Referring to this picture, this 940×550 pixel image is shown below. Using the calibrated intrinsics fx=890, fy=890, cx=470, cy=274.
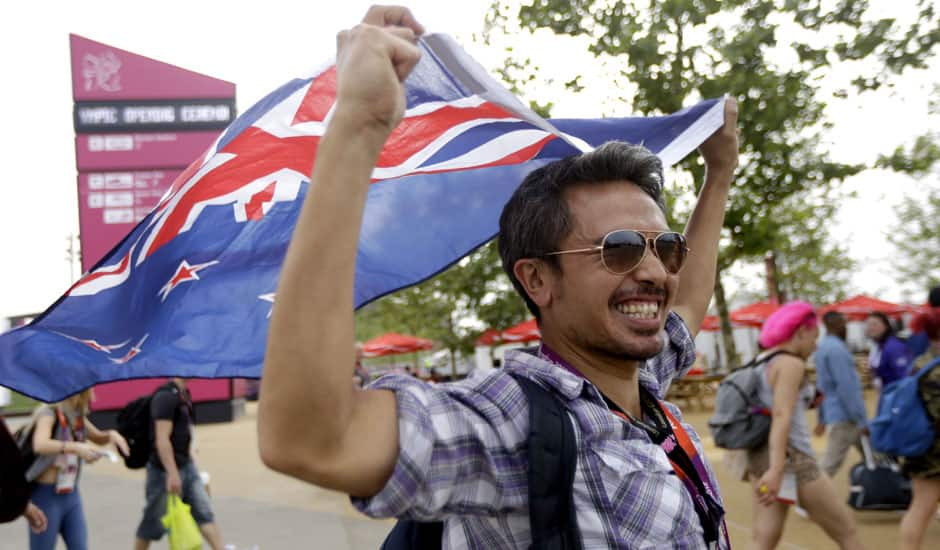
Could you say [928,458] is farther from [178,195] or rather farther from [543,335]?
[178,195]

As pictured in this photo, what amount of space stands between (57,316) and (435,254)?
1.16m

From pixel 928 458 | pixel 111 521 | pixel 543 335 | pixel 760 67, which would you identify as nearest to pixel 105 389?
pixel 111 521

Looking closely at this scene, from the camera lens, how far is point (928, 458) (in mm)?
4770

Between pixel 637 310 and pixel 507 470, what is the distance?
0.48m

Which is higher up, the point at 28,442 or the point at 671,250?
the point at 671,250

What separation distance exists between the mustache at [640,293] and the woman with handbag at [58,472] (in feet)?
15.6

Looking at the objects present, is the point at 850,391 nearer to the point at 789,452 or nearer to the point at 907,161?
the point at 789,452

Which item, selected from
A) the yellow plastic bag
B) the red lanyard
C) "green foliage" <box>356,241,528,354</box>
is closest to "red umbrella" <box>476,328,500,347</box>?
"green foliage" <box>356,241,528,354</box>

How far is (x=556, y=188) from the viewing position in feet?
6.24

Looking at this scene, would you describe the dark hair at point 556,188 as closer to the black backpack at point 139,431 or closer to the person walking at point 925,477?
the person walking at point 925,477

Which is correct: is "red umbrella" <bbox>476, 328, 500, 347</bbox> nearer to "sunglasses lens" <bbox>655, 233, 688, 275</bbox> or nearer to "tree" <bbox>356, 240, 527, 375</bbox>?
"tree" <bbox>356, 240, 527, 375</bbox>

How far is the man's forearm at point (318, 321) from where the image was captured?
1263 millimetres

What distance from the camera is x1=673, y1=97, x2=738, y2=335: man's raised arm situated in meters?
2.62

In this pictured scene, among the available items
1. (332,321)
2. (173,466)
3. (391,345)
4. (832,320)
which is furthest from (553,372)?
(391,345)
